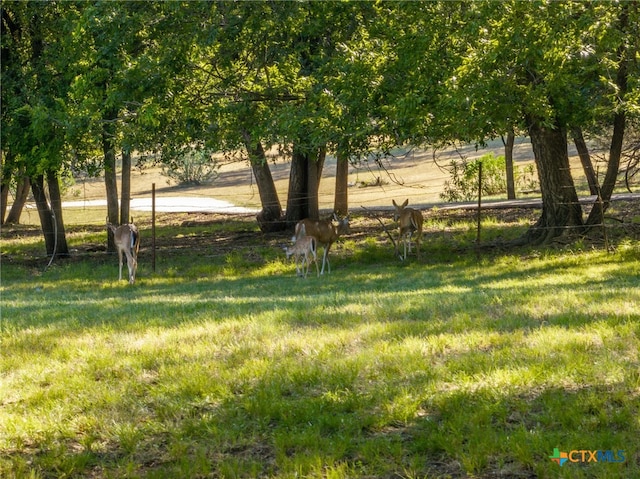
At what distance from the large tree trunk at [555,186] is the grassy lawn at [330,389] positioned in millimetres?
10169

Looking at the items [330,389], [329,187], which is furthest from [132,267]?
[329,187]

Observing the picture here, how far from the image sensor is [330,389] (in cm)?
707

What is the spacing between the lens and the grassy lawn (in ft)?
19.3

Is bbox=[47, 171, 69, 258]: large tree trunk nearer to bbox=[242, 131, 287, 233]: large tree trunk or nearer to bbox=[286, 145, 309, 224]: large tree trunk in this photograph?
bbox=[242, 131, 287, 233]: large tree trunk

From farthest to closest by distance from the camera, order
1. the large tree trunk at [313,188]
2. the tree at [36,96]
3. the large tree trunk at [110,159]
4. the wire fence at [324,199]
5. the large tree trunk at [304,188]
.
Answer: the wire fence at [324,199]
the large tree trunk at [304,188]
the large tree trunk at [313,188]
the tree at [36,96]
the large tree trunk at [110,159]

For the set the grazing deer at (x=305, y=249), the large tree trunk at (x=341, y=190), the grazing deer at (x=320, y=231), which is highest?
the large tree trunk at (x=341, y=190)

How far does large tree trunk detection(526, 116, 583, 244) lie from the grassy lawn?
10169mm

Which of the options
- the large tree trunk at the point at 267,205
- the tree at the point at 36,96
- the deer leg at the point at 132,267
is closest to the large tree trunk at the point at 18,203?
the tree at the point at 36,96

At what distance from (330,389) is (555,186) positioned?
15437 millimetres

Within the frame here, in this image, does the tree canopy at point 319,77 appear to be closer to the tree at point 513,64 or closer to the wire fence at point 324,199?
the tree at point 513,64

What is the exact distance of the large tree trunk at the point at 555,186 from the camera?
835 inches

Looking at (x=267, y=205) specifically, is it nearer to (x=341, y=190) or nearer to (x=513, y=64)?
(x=341, y=190)

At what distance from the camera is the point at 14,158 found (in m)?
25.0

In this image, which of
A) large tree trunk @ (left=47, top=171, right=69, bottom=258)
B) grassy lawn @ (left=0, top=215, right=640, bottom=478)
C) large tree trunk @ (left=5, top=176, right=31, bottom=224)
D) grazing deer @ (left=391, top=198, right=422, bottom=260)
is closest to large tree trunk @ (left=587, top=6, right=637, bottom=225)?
grazing deer @ (left=391, top=198, right=422, bottom=260)
